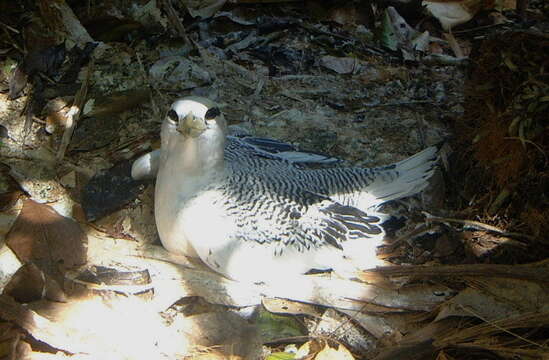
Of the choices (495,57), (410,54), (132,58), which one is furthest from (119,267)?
(410,54)

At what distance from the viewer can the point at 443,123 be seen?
→ 13.9 feet

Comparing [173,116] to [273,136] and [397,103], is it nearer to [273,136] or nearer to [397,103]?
[273,136]

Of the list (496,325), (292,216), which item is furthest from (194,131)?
(496,325)

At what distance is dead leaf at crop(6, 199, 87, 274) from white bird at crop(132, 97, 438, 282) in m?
0.44

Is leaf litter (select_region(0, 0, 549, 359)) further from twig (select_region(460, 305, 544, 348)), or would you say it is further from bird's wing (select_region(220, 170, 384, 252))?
bird's wing (select_region(220, 170, 384, 252))

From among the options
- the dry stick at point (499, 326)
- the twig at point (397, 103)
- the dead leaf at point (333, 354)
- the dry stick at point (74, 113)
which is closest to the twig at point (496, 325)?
the dry stick at point (499, 326)

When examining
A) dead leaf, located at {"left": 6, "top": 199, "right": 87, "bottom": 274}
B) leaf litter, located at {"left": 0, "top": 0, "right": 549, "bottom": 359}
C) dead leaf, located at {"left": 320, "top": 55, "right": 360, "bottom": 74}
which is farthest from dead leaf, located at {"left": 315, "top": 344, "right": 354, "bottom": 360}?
dead leaf, located at {"left": 320, "top": 55, "right": 360, "bottom": 74}

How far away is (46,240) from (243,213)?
99 cm

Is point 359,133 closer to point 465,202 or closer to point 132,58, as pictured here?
point 465,202

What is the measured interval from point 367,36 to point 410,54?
41 centimetres

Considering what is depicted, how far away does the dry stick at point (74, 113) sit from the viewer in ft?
12.1

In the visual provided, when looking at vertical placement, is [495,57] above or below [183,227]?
above

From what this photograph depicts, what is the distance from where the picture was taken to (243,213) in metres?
3.08

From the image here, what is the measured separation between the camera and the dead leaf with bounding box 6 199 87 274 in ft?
10.1
